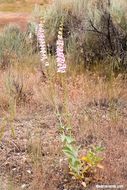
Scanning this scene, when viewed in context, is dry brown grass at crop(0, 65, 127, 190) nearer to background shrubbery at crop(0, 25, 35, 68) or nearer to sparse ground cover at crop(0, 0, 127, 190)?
sparse ground cover at crop(0, 0, 127, 190)

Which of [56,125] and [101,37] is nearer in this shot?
[56,125]

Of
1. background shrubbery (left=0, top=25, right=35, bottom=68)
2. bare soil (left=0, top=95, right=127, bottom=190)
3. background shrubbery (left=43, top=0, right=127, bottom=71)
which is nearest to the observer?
bare soil (left=0, top=95, right=127, bottom=190)

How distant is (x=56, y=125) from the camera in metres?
5.64

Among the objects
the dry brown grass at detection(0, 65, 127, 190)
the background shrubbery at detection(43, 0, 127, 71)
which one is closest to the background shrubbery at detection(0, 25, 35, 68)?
the background shrubbery at detection(43, 0, 127, 71)

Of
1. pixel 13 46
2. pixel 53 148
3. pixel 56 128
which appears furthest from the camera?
pixel 13 46

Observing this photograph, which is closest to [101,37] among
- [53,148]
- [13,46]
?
[13,46]

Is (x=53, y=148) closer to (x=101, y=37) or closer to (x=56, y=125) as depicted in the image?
(x=56, y=125)

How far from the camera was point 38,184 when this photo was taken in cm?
415

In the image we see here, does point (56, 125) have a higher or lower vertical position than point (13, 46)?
lower

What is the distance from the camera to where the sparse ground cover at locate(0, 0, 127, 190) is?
428cm

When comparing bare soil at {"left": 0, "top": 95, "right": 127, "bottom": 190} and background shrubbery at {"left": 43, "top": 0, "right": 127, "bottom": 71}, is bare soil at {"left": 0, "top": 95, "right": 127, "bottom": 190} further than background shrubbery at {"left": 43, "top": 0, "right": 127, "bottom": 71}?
No

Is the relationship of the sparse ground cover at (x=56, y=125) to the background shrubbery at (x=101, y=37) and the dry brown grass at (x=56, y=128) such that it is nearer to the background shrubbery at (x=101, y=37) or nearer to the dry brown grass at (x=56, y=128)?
the dry brown grass at (x=56, y=128)

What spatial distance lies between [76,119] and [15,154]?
102 cm

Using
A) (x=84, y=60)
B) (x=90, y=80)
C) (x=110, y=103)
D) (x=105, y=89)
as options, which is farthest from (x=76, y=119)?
(x=84, y=60)
